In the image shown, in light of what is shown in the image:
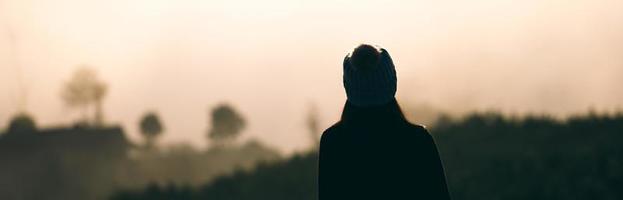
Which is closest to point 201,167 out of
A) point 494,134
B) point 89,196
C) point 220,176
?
point 89,196

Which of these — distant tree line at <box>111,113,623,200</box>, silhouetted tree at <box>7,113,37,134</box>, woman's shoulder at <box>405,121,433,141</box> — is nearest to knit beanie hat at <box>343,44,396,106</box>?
woman's shoulder at <box>405,121,433,141</box>

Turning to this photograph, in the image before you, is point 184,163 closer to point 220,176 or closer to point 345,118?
point 220,176

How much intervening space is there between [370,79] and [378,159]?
1.61ft

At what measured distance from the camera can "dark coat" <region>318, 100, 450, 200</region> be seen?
5445 mm

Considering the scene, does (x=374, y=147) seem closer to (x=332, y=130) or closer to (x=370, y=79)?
(x=332, y=130)

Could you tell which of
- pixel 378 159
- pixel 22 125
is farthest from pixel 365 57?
pixel 22 125

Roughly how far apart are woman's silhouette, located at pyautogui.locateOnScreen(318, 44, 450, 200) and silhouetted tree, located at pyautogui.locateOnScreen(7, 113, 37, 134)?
83.6 metres

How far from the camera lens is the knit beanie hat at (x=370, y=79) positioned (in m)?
5.37

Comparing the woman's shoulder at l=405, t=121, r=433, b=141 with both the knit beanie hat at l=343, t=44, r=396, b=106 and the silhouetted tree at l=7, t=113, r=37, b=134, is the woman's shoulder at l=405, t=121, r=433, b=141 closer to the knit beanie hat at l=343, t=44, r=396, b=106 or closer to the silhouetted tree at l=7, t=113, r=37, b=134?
the knit beanie hat at l=343, t=44, r=396, b=106

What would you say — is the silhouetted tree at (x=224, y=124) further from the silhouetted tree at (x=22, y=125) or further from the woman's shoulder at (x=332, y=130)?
the woman's shoulder at (x=332, y=130)

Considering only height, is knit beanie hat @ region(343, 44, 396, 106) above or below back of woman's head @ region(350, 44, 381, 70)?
below

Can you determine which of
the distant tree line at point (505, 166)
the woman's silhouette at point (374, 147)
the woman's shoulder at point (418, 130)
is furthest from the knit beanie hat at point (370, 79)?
the distant tree line at point (505, 166)

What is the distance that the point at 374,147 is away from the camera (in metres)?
5.61

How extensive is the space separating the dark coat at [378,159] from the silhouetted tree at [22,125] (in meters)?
83.6
